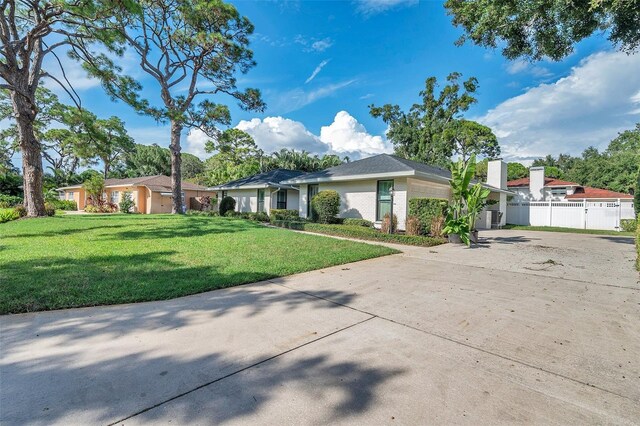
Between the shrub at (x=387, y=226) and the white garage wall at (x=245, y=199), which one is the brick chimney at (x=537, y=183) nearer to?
the shrub at (x=387, y=226)

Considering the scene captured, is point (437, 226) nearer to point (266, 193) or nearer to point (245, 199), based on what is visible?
point (266, 193)

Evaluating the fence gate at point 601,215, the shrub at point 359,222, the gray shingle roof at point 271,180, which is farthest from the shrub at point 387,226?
the fence gate at point 601,215

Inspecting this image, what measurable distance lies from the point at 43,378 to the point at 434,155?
34192 mm

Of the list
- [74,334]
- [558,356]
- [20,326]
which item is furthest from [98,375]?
[558,356]

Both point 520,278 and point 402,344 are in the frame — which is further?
point 520,278

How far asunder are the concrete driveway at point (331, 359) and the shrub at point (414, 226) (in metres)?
6.73

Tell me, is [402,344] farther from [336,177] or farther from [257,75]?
[257,75]

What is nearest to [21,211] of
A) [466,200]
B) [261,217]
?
[261,217]

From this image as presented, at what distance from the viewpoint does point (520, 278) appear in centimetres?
598

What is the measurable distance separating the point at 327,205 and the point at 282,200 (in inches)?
259

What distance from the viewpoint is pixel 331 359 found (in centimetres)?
271

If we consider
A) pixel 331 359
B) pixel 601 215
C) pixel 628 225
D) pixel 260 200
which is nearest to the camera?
pixel 331 359

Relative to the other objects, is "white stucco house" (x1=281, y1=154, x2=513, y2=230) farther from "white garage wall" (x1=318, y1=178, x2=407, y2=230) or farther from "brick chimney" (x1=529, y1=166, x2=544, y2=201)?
"brick chimney" (x1=529, y1=166, x2=544, y2=201)

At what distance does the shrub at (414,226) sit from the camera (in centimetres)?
1171
